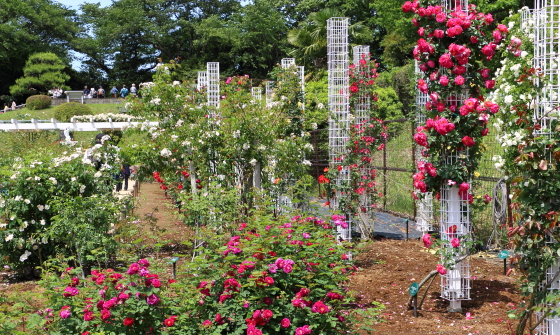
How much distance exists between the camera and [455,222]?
15.9 ft

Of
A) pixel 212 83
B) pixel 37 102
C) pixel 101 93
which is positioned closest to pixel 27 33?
pixel 101 93

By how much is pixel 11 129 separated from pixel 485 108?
49.0 feet

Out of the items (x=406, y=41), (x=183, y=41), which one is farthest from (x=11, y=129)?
(x=183, y=41)

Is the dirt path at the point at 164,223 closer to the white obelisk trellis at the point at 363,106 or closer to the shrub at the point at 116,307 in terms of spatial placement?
the shrub at the point at 116,307

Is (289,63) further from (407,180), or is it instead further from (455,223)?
(455,223)

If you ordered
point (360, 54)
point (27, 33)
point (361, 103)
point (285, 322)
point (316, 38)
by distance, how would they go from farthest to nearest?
point (27, 33) < point (316, 38) < point (360, 54) < point (361, 103) < point (285, 322)

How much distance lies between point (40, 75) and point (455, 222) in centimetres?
3767

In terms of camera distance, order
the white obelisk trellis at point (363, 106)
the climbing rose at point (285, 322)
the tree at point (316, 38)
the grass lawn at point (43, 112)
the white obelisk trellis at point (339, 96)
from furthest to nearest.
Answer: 1. the grass lawn at point (43, 112)
2. the tree at point (316, 38)
3. the white obelisk trellis at point (363, 106)
4. the white obelisk trellis at point (339, 96)
5. the climbing rose at point (285, 322)

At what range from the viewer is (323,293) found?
3.11 metres

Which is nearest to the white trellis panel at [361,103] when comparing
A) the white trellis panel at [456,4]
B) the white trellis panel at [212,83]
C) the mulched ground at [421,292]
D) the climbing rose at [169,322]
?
the mulched ground at [421,292]

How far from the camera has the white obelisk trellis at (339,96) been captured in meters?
6.92

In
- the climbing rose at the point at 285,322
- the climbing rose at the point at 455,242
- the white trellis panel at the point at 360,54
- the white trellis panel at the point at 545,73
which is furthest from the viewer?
the white trellis panel at the point at 360,54

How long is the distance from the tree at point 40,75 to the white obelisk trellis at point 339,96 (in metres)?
33.3

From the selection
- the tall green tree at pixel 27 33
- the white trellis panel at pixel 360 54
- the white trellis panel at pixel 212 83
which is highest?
the tall green tree at pixel 27 33
